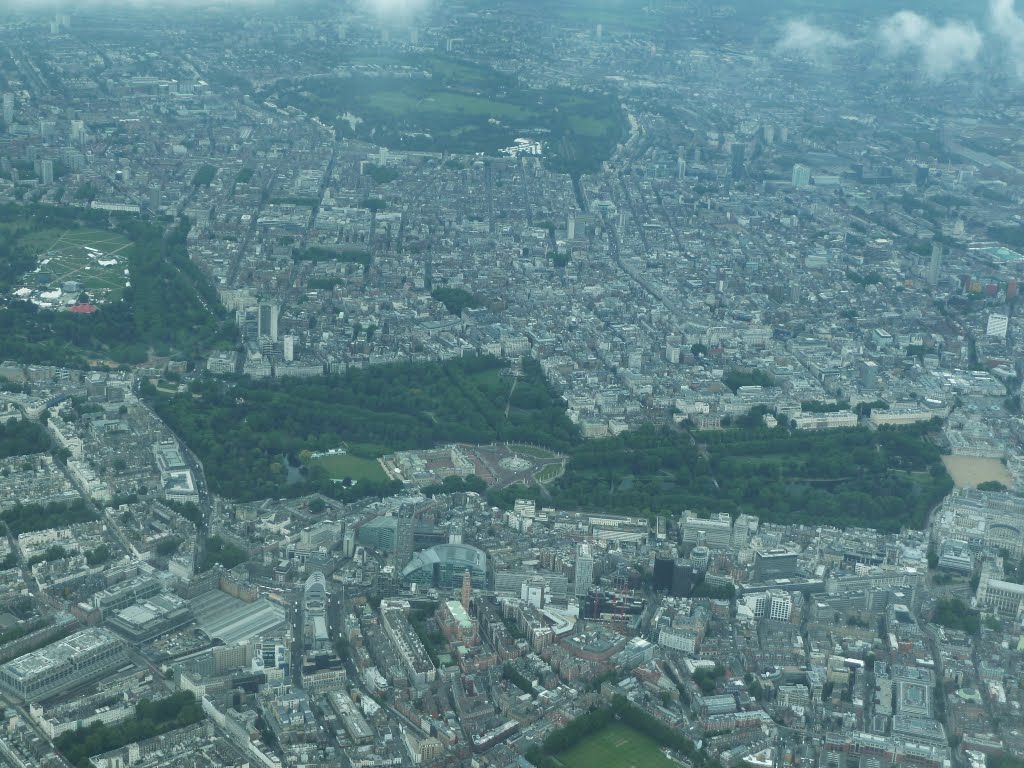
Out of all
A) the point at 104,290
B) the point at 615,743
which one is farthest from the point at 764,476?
the point at 104,290

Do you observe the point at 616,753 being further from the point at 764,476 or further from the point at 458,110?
the point at 458,110

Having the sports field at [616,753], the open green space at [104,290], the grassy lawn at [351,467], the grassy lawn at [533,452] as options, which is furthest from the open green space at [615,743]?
the open green space at [104,290]

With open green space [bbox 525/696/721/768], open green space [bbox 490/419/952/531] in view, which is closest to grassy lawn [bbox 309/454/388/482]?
open green space [bbox 490/419/952/531]

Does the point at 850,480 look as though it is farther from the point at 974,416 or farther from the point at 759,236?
the point at 759,236

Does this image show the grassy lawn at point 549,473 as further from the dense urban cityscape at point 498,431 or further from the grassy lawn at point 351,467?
the grassy lawn at point 351,467

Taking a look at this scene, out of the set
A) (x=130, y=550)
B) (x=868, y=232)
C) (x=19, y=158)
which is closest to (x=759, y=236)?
(x=868, y=232)

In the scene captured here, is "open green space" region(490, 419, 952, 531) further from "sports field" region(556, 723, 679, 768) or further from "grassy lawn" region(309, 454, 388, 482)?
"sports field" region(556, 723, 679, 768)
